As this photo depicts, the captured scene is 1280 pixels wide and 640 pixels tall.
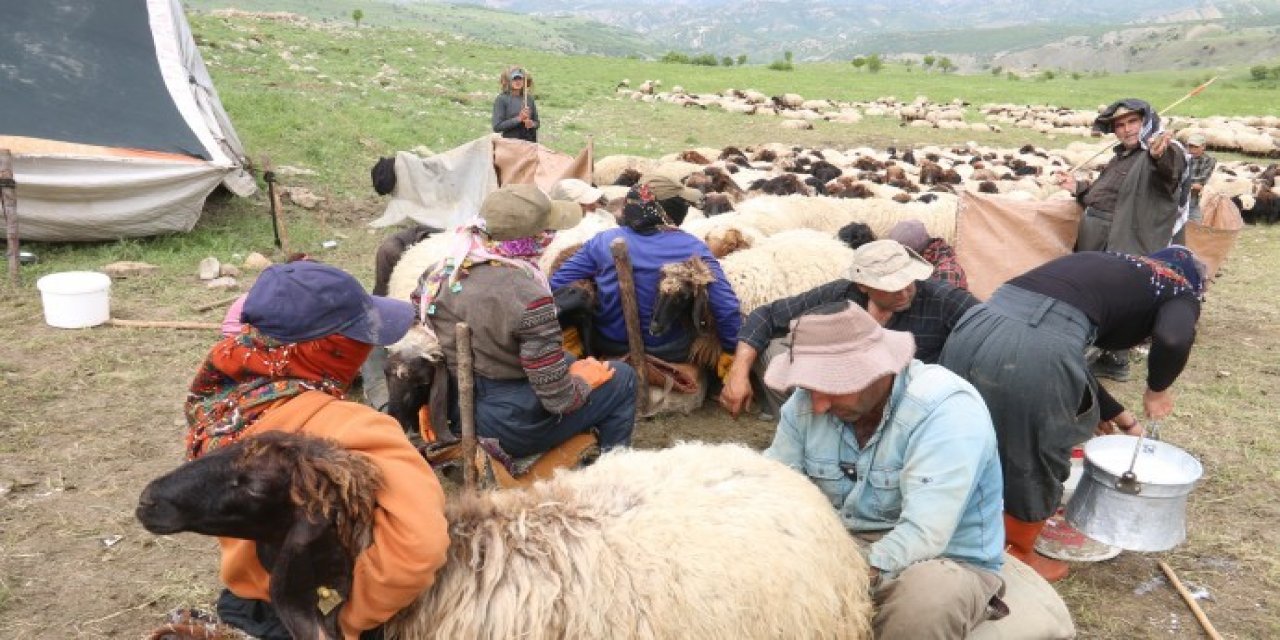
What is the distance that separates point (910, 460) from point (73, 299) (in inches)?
231

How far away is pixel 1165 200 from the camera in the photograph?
5.75m

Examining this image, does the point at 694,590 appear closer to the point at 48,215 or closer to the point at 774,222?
the point at 774,222

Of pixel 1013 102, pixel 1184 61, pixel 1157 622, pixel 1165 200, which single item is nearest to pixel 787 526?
pixel 1157 622

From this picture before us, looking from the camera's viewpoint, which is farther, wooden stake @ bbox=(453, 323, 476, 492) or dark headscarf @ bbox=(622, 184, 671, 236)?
dark headscarf @ bbox=(622, 184, 671, 236)

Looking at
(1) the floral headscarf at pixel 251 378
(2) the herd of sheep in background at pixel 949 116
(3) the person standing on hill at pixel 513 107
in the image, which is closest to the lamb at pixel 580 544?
(1) the floral headscarf at pixel 251 378

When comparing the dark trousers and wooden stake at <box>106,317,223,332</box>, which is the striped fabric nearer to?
the dark trousers

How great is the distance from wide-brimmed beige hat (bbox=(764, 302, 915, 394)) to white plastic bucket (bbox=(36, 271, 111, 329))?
5.44 meters

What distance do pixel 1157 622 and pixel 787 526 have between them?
6.90ft

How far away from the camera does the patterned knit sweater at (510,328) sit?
340 cm

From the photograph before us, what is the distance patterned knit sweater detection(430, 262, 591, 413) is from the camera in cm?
340

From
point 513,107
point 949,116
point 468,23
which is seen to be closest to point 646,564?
point 513,107

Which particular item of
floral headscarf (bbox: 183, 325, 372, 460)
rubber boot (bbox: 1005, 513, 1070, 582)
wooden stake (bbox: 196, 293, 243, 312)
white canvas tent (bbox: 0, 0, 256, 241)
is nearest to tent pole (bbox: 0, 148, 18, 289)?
white canvas tent (bbox: 0, 0, 256, 241)

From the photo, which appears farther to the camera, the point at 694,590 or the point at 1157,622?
the point at 1157,622

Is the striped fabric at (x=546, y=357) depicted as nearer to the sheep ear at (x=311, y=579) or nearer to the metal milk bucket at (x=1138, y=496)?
the sheep ear at (x=311, y=579)
